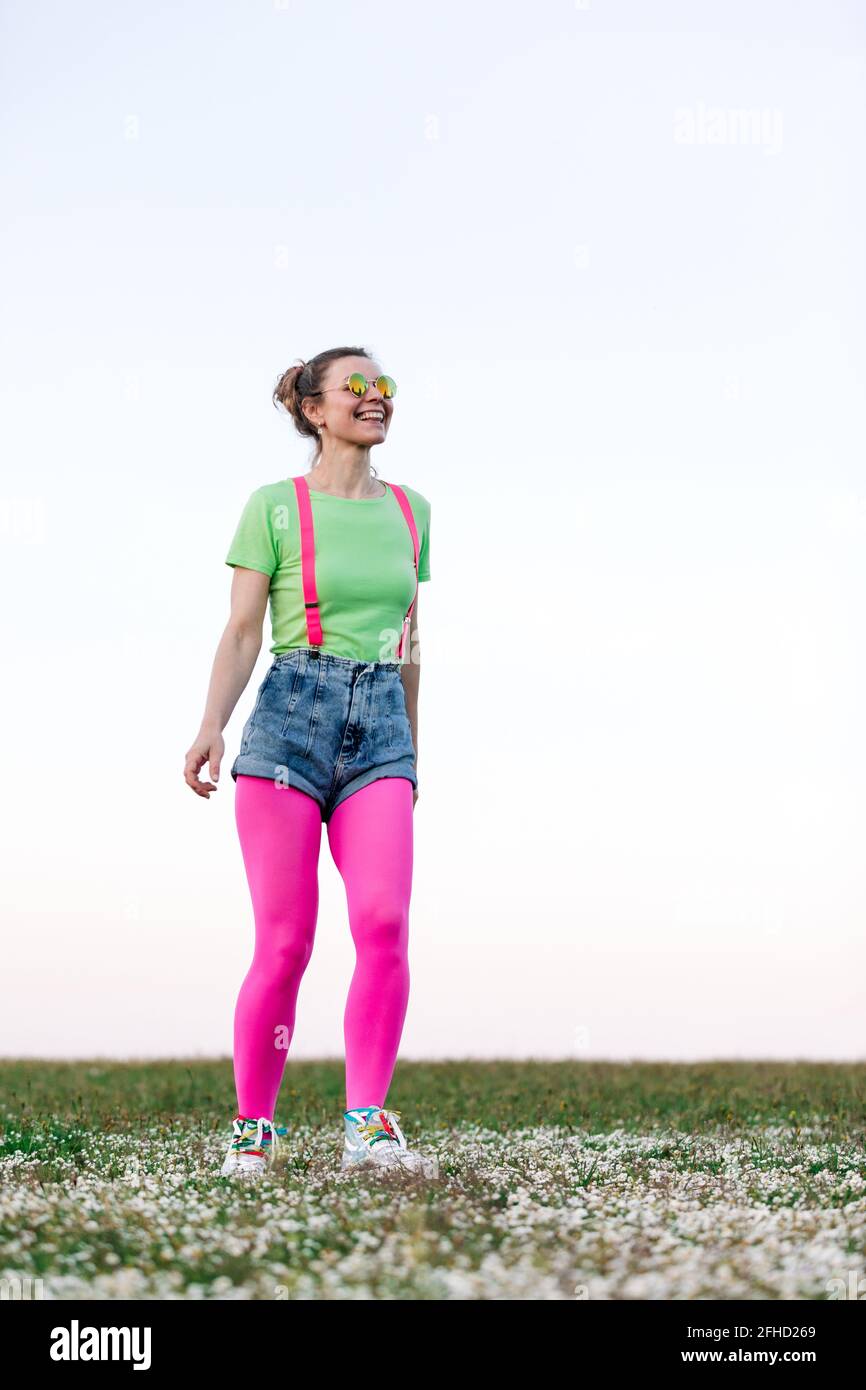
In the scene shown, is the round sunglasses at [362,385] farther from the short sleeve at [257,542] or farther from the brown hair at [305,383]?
the short sleeve at [257,542]

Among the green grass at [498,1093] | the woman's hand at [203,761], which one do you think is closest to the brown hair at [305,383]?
the woman's hand at [203,761]

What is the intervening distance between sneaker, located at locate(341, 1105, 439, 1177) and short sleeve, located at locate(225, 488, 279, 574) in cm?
281

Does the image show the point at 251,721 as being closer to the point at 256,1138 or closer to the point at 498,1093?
the point at 256,1138

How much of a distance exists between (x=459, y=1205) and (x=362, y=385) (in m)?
4.15

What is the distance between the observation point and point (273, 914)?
739cm

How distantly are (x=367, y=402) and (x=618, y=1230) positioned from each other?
435cm

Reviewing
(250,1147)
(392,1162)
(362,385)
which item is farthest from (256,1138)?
(362,385)

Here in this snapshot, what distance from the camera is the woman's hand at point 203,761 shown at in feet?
24.3

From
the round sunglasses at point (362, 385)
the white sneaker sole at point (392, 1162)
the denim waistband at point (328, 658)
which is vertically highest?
the round sunglasses at point (362, 385)

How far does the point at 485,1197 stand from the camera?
6375 millimetres

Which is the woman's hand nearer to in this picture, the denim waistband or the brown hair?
the denim waistband

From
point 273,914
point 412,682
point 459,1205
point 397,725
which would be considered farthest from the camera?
point 412,682

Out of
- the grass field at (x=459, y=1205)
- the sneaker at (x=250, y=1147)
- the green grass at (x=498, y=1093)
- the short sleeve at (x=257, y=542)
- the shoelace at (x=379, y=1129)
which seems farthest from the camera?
the green grass at (x=498, y=1093)
